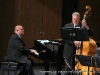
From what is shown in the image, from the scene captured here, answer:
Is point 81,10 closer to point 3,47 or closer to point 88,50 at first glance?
point 3,47

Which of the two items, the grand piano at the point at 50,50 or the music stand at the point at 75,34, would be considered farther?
the grand piano at the point at 50,50

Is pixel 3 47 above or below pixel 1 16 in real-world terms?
below

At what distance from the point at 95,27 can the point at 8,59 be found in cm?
467

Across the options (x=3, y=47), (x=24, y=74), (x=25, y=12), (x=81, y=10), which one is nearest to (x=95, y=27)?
(x=81, y=10)

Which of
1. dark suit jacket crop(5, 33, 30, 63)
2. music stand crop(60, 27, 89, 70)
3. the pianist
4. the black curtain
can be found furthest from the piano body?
the black curtain

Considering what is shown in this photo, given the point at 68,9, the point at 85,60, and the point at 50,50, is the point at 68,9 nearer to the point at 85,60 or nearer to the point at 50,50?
the point at 50,50

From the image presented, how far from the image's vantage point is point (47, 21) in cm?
1120

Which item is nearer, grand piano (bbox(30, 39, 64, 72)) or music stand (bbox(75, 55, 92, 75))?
music stand (bbox(75, 55, 92, 75))

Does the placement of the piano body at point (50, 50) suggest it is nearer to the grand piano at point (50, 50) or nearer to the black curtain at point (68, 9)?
the grand piano at point (50, 50)

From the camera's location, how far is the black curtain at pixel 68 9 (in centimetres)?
1138

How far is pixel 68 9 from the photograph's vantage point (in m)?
11.4

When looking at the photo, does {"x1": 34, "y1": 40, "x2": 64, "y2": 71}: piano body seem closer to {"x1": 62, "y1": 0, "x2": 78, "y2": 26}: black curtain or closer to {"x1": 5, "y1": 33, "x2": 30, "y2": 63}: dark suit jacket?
{"x1": 5, "y1": 33, "x2": 30, "y2": 63}: dark suit jacket

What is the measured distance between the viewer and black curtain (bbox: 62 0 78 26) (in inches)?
448

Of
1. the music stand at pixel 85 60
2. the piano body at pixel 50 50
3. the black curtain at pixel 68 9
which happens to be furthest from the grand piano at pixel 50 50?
the black curtain at pixel 68 9
